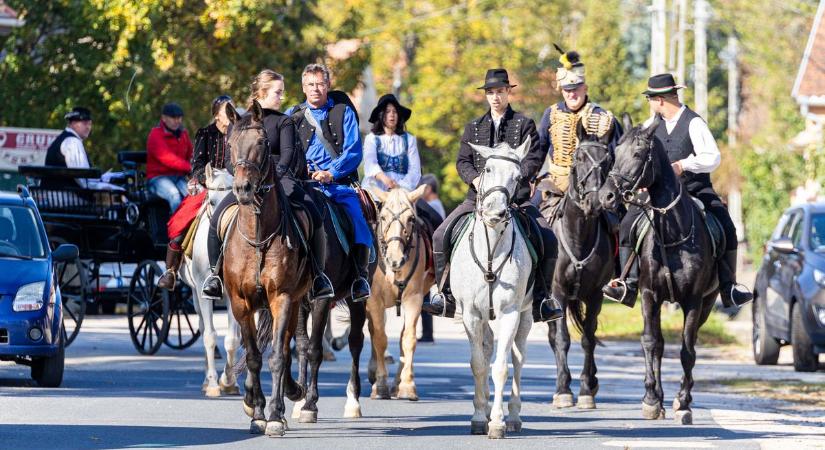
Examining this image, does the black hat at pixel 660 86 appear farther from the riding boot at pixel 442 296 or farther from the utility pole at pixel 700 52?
the utility pole at pixel 700 52

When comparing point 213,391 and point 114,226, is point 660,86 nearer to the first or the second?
point 213,391

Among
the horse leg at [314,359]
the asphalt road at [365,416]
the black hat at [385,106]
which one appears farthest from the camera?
the black hat at [385,106]

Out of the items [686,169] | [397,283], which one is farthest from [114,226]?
[686,169]

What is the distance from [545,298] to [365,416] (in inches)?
78.8

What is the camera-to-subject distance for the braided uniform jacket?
1792cm

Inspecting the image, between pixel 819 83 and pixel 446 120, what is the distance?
91.8 ft

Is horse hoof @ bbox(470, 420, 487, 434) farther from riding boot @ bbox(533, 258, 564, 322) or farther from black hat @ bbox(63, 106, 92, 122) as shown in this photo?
black hat @ bbox(63, 106, 92, 122)

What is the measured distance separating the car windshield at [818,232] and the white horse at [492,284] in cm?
962

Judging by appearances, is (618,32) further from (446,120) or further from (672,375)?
(672,375)

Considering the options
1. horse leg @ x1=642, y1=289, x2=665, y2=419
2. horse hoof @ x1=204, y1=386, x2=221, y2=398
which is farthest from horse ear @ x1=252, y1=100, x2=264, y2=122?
horse hoof @ x1=204, y1=386, x2=221, y2=398

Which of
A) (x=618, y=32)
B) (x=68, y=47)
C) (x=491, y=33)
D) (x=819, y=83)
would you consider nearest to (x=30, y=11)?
(x=68, y=47)

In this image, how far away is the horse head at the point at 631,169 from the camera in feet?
51.9

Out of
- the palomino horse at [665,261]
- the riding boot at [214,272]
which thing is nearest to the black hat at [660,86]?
the palomino horse at [665,261]

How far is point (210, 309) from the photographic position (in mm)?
18453
